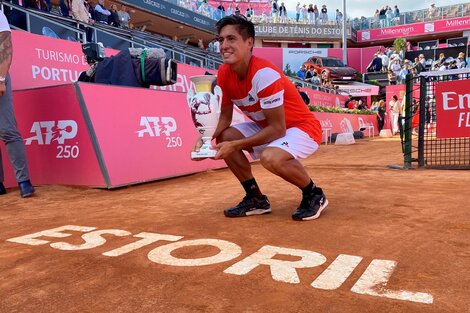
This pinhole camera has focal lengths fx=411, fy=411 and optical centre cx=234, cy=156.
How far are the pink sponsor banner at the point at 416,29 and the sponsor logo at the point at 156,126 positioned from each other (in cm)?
3198

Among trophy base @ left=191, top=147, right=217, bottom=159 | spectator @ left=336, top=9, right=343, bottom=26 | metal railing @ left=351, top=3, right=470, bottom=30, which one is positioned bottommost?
trophy base @ left=191, top=147, right=217, bottom=159

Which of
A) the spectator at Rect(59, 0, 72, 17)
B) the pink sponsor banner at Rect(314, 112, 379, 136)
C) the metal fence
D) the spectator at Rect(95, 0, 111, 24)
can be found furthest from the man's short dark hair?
the pink sponsor banner at Rect(314, 112, 379, 136)

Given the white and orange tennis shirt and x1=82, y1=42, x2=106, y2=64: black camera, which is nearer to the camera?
the white and orange tennis shirt

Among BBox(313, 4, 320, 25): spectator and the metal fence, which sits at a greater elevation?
BBox(313, 4, 320, 25): spectator

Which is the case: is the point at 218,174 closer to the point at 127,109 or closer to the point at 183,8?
the point at 127,109

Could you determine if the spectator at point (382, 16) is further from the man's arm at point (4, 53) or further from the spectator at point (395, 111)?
the man's arm at point (4, 53)

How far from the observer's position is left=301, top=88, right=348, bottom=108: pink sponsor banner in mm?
17656

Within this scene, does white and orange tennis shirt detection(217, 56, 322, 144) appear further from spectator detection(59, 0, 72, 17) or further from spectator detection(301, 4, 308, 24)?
spectator detection(301, 4, 308, 24)

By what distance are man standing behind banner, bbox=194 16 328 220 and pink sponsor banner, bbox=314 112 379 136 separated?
1076cm

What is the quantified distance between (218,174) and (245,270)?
3.98 meters

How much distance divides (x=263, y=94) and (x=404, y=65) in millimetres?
24196

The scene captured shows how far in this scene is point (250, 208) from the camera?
3061mm

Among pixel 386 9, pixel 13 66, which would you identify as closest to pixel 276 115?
pixel 13 66

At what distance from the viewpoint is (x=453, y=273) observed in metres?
1.79
